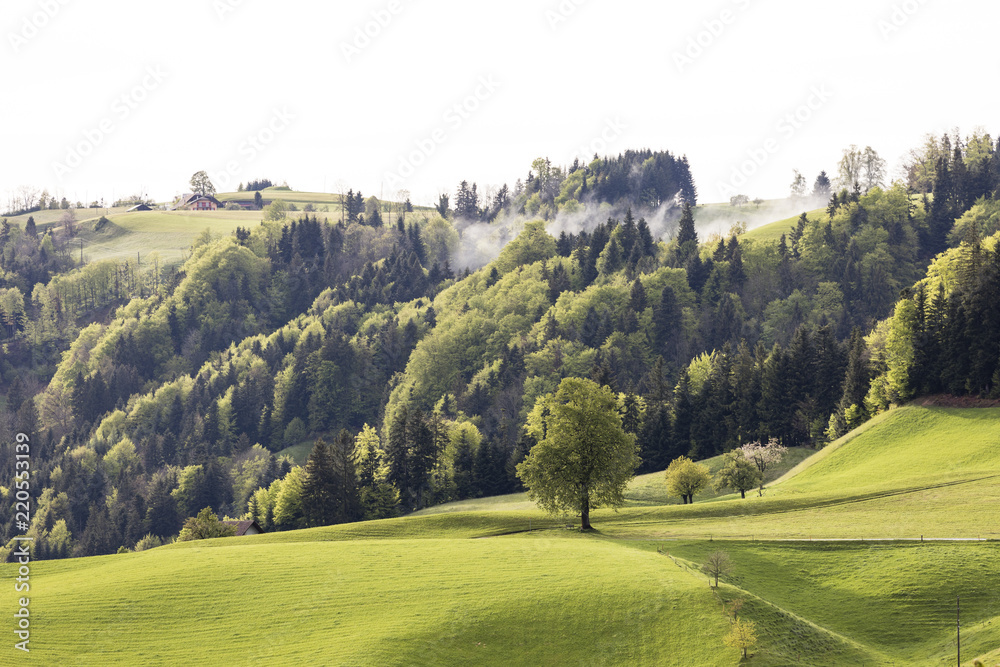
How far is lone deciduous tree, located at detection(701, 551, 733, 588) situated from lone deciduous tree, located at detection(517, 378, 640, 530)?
18.8 meters

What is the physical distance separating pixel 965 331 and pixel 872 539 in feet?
159

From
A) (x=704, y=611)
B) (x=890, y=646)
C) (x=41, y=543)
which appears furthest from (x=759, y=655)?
(x=41, y=543)

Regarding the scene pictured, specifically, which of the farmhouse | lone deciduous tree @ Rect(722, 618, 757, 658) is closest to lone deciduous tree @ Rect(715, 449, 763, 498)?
lone deciduous tree @ Rect(722, 618, 757, 658)

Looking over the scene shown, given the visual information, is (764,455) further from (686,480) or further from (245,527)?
(245,527)

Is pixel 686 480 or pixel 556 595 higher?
pixel 686 480

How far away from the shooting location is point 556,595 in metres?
49.8

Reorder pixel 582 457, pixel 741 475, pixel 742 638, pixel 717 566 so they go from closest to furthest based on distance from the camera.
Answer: pixel 742 638, pixel 717 566, pixel 582 457, pixel 741 475

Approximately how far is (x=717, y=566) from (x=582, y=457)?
2443cm

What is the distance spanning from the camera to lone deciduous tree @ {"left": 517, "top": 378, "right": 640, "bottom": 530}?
70625 millimetres

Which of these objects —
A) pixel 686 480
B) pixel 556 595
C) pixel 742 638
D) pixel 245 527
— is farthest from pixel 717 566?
pixel 245 527

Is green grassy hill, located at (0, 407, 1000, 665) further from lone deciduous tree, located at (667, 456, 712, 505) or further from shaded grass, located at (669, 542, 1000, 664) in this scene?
lone deciduous tree, located at (667, 456, 712, 505)

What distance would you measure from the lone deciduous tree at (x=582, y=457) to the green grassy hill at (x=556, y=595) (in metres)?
2.72

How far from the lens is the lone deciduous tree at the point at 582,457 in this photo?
70.6 metres

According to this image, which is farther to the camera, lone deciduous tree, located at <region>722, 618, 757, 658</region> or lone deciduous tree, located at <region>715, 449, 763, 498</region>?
lone deciduous tree, located at <region>715, 449, 763, 498</region>
